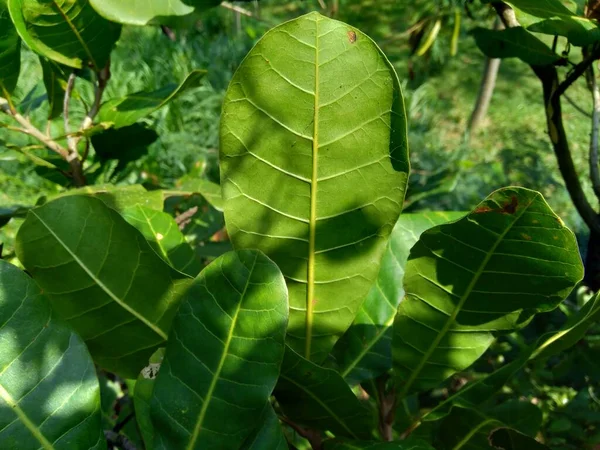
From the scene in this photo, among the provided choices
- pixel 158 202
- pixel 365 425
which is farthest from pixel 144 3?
pixel 365 425

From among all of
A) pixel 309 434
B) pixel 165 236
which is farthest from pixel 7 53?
pixel 309 434

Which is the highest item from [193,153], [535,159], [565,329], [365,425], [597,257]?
[565,329]

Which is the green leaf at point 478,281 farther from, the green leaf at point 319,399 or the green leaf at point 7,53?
the green leaf at point 7,53

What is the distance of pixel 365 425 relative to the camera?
701 millimetres

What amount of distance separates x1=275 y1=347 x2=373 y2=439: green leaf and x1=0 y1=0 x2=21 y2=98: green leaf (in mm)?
622

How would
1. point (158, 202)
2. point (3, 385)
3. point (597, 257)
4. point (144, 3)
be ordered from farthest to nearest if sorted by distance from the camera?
point (597, 257)
point (158, 202)
point (144, 3)
point (3, 385)

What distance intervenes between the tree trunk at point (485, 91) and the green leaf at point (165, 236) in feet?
11.6

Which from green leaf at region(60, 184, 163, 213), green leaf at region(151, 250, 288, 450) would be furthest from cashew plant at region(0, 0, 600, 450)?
green leaf at region(60, 184, 163, 213)

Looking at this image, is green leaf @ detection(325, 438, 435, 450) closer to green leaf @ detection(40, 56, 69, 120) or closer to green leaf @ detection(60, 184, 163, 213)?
green leaf @ detection(60, 184, 163, 213)

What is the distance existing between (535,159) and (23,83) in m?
3.74

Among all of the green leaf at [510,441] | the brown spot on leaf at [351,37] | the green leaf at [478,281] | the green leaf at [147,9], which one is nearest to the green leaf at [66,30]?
the green leaf at [147,9]

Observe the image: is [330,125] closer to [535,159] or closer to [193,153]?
[535,159]

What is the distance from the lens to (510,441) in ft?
2.42

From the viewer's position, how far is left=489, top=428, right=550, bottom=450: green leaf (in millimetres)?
729
